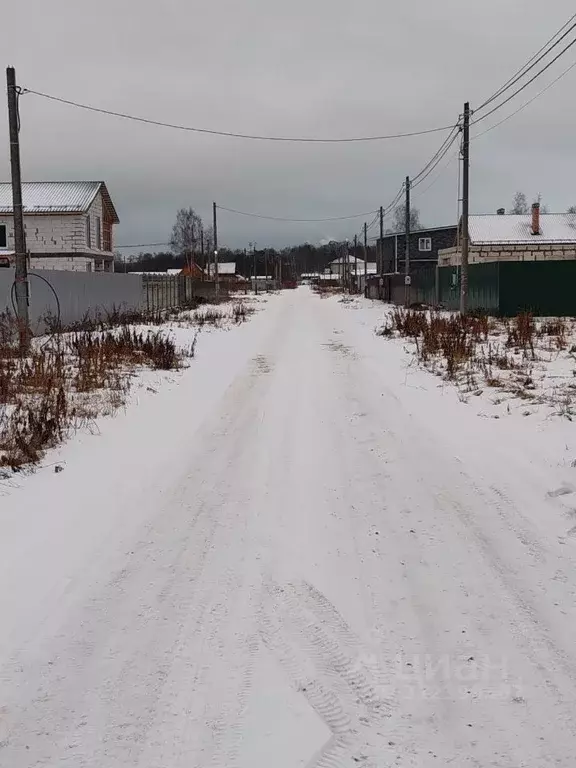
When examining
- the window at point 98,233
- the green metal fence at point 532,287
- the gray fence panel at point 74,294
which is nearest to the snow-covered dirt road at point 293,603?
the gray fence panel at point 74,294

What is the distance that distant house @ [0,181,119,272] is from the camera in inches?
1686

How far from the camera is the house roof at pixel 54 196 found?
42.8 meters

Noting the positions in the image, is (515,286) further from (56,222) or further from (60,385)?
(56,222)

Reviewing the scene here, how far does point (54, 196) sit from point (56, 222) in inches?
89.4

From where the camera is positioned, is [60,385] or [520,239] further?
[520,239]

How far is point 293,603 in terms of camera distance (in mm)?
3768

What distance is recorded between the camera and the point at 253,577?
4.11 m

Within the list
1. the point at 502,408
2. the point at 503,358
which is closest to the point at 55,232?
the point at 503,358

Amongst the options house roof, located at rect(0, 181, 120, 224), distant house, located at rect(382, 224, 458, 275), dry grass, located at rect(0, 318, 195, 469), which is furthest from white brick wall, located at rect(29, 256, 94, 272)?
dry grass, located at rect(0, 318, 195, 469)

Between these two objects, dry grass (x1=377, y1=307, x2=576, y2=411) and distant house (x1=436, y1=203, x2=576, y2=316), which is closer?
dry grass (x1=377, y1=307, x2=576, y2=411)

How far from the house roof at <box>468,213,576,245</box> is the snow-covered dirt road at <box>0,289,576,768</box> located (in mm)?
41288

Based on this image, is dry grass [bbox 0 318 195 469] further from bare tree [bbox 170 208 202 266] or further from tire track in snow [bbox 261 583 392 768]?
bare tree [bbox 170 208 202 266]

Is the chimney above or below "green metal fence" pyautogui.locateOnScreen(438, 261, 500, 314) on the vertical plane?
above

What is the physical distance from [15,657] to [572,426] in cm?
615
